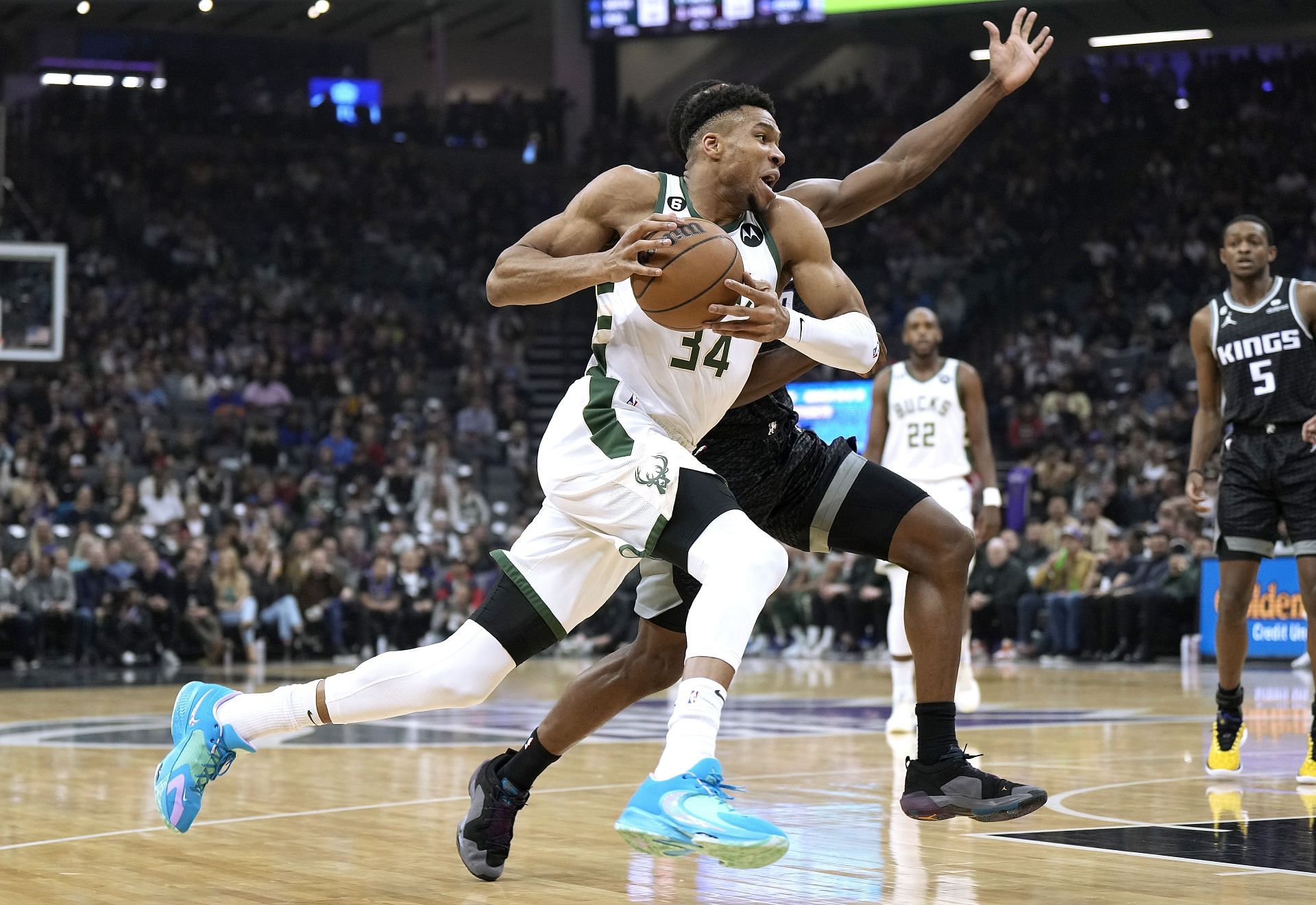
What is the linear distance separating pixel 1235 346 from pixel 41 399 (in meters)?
17.3

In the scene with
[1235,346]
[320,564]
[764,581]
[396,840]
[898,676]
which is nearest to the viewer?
[764,581]

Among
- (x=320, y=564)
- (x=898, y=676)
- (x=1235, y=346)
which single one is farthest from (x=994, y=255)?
(x=1235, y=346)

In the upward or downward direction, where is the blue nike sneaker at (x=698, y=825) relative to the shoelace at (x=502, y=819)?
upward

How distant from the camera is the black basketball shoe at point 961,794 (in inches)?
161

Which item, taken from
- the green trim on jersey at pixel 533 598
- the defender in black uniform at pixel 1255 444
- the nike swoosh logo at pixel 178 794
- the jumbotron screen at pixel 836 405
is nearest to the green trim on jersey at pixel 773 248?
the green trim on jersey at pixel 533 598

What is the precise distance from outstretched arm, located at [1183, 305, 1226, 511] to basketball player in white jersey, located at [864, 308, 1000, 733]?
2.27 metres

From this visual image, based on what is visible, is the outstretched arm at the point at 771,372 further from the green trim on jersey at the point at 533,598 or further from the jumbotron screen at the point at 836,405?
the jumbotron screen at the point at 836,405

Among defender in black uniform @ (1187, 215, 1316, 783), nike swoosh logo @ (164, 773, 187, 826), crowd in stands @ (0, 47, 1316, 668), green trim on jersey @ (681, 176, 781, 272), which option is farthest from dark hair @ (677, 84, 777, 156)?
crowd in stands @ (0, 47, 1316, 668)

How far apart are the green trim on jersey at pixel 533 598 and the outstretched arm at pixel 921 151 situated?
4.81 feet

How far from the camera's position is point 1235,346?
679 cm

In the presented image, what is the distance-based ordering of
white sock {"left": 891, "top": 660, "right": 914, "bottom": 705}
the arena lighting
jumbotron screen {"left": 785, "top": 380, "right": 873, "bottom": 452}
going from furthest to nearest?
1. the arena lighting
2. jumbotron screen {"left": 785, "top": 380, "right": 873, "bottom": 452}
3. white sock {"left": 891, "top": 660, "right": 914, "bottom": 705}

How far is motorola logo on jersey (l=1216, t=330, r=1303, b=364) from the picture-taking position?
668 cm

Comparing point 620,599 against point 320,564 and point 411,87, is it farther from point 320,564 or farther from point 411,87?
point 411,87

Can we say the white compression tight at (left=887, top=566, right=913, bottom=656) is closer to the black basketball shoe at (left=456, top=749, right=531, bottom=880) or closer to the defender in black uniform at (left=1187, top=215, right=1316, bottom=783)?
the defender in black uniform at (left=1187, top=215, right=1316, bottom=783)
